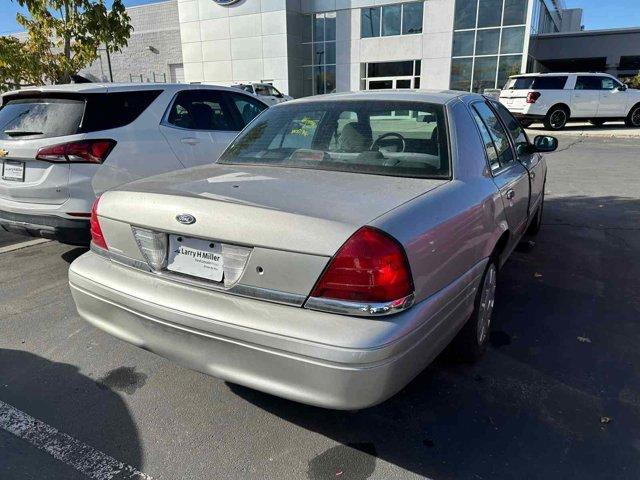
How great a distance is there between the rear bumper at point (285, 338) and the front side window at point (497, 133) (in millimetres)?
1412

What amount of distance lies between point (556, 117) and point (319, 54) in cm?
1735

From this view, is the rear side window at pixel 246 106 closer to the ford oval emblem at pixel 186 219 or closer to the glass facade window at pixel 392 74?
the ford oval emblem at pixel 186 219

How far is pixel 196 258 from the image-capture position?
2.16 metres

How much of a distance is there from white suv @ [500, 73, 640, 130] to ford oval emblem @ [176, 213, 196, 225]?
18489mm

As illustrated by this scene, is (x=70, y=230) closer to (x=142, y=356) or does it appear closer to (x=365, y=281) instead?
(x=142, y=356)

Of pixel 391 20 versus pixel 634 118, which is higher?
pixel 391 20

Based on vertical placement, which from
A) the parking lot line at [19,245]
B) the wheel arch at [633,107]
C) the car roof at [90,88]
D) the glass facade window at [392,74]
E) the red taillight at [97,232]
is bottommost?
the parking lot line at [19,245]

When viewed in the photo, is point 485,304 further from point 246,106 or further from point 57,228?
point 246,106

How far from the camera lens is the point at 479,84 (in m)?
26.5

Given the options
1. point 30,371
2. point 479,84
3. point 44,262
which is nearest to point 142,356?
point 30,371

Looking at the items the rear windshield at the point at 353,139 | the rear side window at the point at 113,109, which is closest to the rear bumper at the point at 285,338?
the rear windshield at the point at 353,139

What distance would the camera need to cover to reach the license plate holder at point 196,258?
2.11 m

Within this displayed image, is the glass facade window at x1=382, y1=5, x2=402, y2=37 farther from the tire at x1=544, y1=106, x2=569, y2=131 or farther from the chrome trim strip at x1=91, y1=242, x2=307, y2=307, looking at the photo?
the chrome trim strip at x1=91, y1=242, x2=307, y2=307

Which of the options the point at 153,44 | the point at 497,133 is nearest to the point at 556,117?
the point at 497,133
